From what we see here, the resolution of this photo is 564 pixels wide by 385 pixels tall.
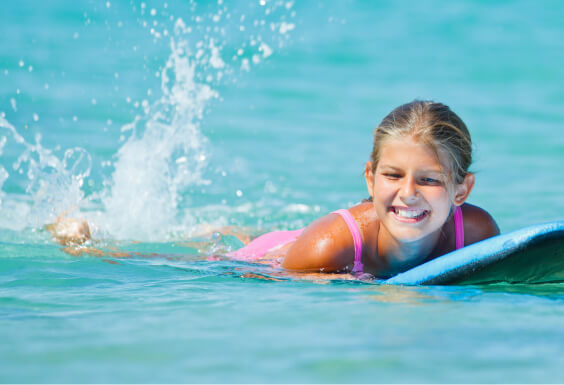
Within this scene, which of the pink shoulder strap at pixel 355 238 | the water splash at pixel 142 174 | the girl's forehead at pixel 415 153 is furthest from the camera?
the water splash at pixel 142 174

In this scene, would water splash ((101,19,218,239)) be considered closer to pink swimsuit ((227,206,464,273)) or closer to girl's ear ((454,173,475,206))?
pink swimsuit ((227,206,464,273))

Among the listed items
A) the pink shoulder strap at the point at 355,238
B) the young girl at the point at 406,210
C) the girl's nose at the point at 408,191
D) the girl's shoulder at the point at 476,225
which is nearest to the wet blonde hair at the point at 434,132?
the young girl at the point at 406,210

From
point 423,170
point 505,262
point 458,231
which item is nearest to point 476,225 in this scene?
point 458,231

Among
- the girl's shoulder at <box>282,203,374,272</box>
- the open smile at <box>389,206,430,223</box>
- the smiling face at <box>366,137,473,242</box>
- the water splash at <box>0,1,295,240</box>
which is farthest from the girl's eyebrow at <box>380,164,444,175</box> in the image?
the water splash at <box>0,1,295,240</box>

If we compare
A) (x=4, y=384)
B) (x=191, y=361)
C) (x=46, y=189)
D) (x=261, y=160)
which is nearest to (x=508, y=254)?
(x=191, y=361)

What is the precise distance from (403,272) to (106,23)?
12.5 metres

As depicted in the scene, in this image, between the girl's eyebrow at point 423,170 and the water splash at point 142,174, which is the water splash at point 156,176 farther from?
the girl's eyebrow at point 423,170

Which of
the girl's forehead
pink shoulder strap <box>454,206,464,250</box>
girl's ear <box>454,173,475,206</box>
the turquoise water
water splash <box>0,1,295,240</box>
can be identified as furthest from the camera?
water splash <box>0,1,295,240</box>

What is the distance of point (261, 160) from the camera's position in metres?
8.80

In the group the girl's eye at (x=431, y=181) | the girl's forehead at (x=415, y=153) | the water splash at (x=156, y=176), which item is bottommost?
the girl's eye at (x=431, y=181)

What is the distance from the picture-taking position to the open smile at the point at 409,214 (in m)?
3.16

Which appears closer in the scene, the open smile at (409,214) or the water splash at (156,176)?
the open smile at (409,214)

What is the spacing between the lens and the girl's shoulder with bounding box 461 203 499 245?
3553mm

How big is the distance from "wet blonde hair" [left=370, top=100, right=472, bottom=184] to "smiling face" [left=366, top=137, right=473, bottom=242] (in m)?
0.03
